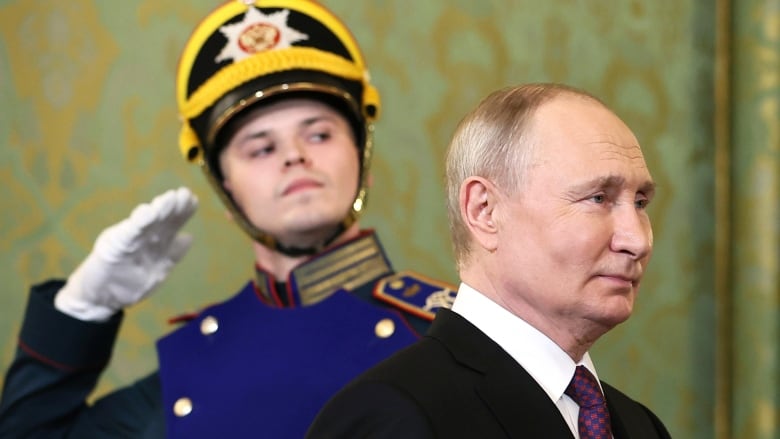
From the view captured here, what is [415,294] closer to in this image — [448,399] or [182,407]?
[182,407]

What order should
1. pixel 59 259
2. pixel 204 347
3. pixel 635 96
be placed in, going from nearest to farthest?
pixel 204 347
pixel 59 259
pixel 635 96

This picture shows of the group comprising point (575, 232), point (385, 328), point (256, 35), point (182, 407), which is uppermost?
point (256, 35)

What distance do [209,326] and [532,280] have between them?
779mm

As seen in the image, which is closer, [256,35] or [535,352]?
[535,352]

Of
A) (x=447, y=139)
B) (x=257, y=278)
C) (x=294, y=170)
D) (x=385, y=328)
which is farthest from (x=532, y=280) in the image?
(x=447, y=139)

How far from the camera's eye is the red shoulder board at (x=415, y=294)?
5.64ft

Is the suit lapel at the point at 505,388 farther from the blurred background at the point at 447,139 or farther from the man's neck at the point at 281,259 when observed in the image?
the blurred background at the point at 447,139

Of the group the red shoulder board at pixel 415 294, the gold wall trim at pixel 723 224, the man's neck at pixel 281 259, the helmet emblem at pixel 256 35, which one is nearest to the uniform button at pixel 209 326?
the man's neck at pixel 281 259

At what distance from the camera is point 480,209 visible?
115 cm

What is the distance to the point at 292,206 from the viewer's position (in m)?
1.76

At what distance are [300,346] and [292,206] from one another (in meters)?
0.19

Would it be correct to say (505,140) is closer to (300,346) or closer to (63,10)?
(300,346)

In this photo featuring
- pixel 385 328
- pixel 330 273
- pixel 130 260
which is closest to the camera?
pixel 385 328

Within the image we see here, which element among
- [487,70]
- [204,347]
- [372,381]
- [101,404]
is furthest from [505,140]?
[487,70]
